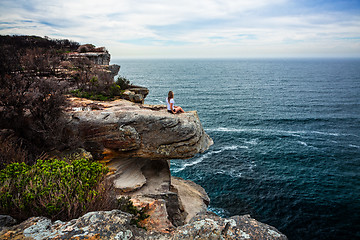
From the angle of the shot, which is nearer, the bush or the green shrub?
the bush

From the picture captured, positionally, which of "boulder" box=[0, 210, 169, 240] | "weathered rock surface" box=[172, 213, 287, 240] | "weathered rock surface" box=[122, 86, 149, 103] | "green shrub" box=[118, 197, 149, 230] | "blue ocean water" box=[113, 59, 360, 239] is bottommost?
"blue ocean water" box=[113, 59, 360, 239]

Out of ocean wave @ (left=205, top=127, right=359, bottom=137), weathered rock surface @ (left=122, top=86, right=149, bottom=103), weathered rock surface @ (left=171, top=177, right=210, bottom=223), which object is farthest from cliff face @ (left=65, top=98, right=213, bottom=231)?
ocean wave @ (left=205, top=127, right=359, bottom=137)

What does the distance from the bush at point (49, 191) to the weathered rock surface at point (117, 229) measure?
3.44ft

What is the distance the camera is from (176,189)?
86.1ft

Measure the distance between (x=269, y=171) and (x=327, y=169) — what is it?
395 inches

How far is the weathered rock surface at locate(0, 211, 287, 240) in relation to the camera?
7617 mm

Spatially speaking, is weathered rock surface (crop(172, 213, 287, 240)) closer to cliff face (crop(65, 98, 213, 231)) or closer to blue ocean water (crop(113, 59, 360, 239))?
cliff face (crop(65, 98, 213, 231))

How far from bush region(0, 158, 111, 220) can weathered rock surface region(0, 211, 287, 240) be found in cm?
105

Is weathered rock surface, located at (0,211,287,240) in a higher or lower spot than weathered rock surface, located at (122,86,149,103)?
lower

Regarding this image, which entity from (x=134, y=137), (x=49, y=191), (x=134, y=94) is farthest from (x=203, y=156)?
(x=49, y=191)

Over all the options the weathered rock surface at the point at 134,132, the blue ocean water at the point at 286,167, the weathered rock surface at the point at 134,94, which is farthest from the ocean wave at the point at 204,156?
the weathered rock surface at the point at 134,132

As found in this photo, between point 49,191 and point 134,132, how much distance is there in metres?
10.1

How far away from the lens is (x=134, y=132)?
64.3ft

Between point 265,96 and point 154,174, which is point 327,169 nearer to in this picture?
point 154,174
